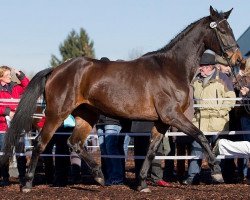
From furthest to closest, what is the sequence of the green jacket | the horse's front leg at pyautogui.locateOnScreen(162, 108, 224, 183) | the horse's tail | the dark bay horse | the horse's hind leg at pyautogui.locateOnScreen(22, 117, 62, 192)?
the green jacket, the horse's tail, the horse's hind leg at pyautogui.locateOnScreen(22, 117, 62, 192), the dark bay horse, the horse's front leg at pyautogui.locateOnScreen(162, 108, 224, 183)

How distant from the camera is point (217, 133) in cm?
1001

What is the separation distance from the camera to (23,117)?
9453mm

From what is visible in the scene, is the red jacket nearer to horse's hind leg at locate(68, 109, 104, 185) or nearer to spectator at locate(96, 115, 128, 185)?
horse's hind leg at locate(68, 109, 104, 185)

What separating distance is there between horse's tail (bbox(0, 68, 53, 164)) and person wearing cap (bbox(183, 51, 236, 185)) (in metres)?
2.59

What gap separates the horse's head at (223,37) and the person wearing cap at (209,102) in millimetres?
972

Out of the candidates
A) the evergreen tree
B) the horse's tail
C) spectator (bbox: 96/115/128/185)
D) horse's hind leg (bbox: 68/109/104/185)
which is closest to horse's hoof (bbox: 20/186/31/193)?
the horse's tail

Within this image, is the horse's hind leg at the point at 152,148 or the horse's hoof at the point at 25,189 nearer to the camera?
the horse's hind leg at the point at 152,148

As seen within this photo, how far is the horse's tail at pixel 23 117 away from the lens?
9.41 metres

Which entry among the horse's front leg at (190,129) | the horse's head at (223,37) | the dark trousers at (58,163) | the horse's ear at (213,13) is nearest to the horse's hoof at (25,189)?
the dark trousers at (58,163)

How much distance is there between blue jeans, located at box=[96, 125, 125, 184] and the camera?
10.3 metres

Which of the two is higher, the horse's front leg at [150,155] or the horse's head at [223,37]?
the horse's head at [223,37]

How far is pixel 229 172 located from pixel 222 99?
4.40 ft

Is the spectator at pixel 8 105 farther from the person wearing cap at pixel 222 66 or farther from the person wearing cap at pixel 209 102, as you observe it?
the person wearing cap at pixel 222 66

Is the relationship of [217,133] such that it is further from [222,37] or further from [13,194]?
[13,194]
